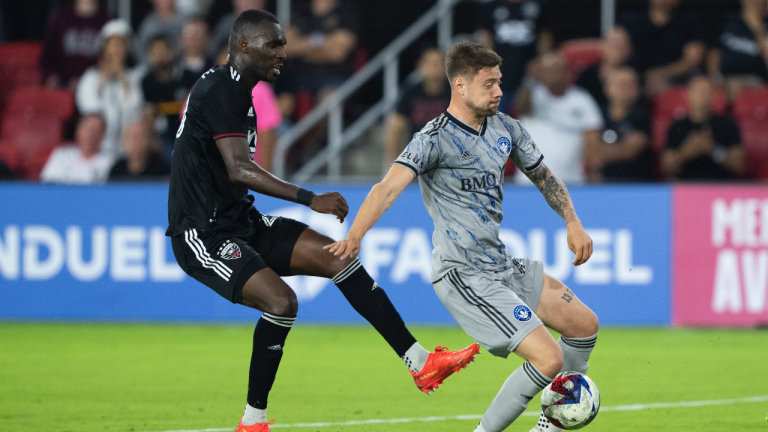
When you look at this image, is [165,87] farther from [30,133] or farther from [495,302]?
[495,302]

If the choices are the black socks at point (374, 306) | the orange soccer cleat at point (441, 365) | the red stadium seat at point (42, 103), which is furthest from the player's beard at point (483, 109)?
the red stadium seat at point (42, 103)

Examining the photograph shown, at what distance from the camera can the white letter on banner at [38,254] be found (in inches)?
408

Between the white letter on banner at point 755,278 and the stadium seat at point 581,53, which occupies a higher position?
the stadium seat at point 581,53

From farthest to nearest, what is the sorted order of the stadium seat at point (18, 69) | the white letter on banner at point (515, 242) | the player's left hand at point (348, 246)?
1. the stadium seat at point (18, 69)
2. the white letter on banner at point (515, 242)
3. the player's left hand at point (348, 246)

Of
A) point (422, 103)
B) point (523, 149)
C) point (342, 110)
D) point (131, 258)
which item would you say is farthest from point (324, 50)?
point (523, 149)

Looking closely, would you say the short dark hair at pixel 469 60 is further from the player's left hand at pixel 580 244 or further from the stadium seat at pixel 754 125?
the stadium seat at pixel 754 125

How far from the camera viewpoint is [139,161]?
36.2ft

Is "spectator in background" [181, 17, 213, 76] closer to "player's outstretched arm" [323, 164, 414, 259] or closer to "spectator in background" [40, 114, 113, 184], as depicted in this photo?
"spectator in background" [40, 114, 113, 184]

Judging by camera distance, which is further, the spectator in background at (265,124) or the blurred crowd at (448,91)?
the blurred crowd at (448,91)

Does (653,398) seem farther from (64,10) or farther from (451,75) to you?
(64,10)

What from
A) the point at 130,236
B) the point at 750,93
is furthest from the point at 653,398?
the point at 750,93

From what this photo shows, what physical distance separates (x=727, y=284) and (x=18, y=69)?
10.1 meters

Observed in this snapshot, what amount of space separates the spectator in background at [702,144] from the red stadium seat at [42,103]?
760 centimetres

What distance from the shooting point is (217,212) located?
17.7 feet
